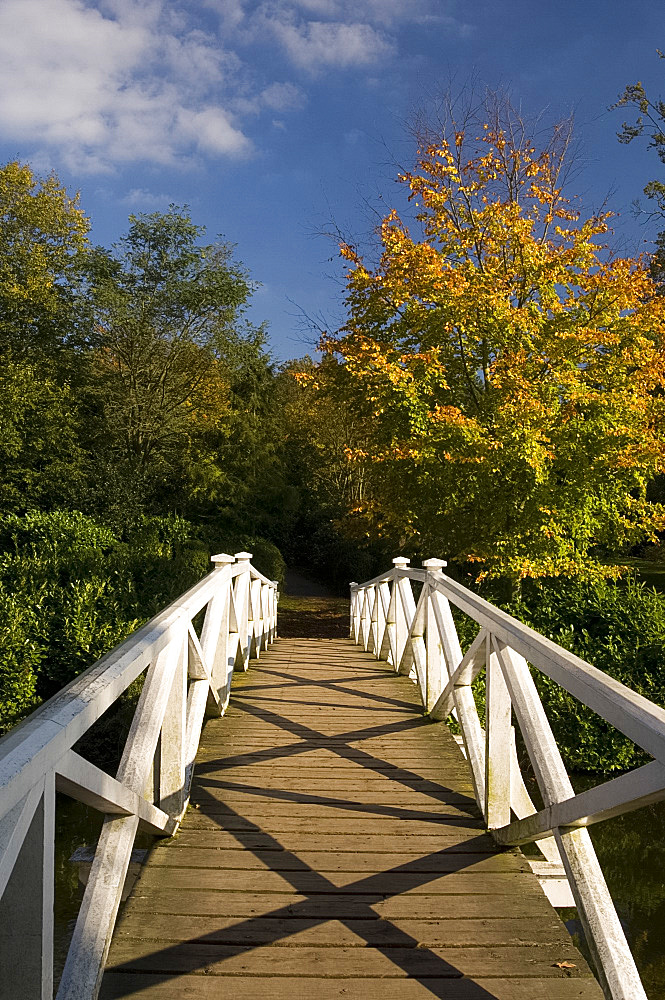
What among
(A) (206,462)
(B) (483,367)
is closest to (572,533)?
(B) (483,367)

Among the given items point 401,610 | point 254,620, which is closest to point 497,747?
point 401,610

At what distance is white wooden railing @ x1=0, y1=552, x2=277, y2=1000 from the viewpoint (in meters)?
1.53

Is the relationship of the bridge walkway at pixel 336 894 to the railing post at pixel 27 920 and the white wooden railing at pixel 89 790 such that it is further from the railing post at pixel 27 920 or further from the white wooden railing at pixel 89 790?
the railing post at pixel 27 920

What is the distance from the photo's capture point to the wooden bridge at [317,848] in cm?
184

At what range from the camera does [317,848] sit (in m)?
3.29

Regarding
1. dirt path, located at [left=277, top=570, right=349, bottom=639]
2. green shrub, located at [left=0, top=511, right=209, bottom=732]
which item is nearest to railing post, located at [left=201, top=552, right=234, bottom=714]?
green shrub, located at [left=0, top=511, right=209, bottom=732]

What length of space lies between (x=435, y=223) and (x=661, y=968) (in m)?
9.50

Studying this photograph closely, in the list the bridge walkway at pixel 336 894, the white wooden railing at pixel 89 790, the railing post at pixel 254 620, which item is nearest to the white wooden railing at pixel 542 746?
the bridge walkway at pixel 336 894

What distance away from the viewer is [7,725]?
10125 millimetres

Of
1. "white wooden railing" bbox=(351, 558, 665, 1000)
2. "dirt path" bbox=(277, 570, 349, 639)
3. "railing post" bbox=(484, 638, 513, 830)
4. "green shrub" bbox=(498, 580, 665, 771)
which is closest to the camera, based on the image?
"white wooden railing" bbox=(351, 558, 665, 1000)

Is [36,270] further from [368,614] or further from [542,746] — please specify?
[542,746]

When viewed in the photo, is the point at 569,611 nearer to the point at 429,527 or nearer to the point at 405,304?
the point at 429,527

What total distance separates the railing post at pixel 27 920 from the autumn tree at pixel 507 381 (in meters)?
8.42

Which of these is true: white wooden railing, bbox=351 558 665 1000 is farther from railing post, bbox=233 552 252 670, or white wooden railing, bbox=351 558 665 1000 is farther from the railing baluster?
railing post, bbox=233 552 252 670
